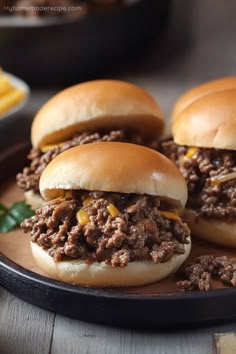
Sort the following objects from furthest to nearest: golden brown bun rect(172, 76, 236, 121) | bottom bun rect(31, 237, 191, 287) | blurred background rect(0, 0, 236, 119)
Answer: blurred background rect(0, 0, 236, 119) < golden brown bun rect(172, 76, 236, 121) < bottom bun rect(31, 237, 191, 287)

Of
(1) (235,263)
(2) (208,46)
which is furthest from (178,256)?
(2) (208,46)

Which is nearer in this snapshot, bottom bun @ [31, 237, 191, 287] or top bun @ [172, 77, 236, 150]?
bottom bun @ [31, 237, 191, 287]

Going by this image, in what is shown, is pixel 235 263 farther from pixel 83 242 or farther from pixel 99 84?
pixel 99 84

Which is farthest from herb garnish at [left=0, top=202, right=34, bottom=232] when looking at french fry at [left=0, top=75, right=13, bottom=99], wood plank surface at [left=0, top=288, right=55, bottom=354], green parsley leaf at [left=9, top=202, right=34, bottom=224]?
french fry at [left=0, top=75, right=13, bottom=99]

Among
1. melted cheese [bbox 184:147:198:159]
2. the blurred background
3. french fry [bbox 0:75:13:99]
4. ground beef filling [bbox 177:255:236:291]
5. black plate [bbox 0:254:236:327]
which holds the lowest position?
the blurred background

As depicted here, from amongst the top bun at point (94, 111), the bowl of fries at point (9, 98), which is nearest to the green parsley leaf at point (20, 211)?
the top bun at point (94, 111)

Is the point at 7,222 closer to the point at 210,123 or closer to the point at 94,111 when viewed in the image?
the point at 94,111

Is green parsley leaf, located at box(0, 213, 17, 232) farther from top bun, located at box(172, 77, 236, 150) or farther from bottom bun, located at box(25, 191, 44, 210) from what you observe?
top bun, located at box(172, 77, 236, 150)
